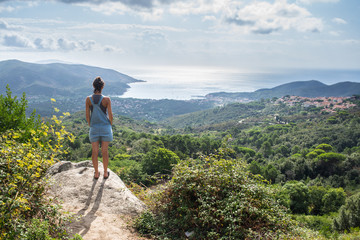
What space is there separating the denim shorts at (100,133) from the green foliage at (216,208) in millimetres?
1788

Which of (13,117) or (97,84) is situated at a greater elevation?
(97,84)

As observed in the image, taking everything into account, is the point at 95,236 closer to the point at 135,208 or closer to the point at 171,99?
the point at 135,208

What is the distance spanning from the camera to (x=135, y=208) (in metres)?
4.75

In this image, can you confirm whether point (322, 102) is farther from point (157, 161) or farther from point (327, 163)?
point (157, 161)

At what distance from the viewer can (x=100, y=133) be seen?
5.14m

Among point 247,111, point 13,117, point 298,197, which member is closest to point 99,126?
point 13,117

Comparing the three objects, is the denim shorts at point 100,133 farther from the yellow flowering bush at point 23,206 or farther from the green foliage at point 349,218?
the green foliage at point 349,218

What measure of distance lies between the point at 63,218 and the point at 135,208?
1689 mm

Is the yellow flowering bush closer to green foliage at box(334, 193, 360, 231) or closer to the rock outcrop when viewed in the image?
the rock outcrop

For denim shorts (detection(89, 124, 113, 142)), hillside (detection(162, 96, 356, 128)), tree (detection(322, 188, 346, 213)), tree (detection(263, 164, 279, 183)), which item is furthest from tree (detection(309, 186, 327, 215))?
hillside (detection(162, 96, 356, 128))

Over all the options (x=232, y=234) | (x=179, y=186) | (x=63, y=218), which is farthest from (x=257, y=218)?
(x=63, y=218)

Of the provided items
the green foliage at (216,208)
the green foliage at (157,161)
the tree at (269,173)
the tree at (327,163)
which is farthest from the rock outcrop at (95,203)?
the tree at (327,163)

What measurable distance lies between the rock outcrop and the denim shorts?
42.4 inches

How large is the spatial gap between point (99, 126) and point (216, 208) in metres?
3.04
